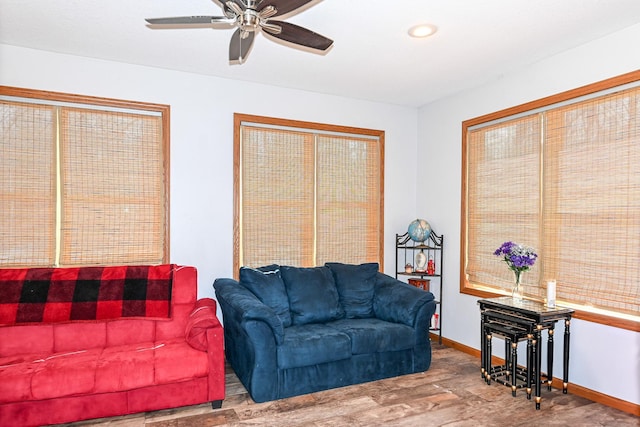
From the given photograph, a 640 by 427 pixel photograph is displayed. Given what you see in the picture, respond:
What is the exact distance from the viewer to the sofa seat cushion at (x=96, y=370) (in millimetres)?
2596

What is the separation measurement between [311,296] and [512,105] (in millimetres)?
2677

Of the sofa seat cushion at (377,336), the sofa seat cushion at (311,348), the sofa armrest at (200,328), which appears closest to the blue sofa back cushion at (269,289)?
the sofa seat cushion at (311,348)

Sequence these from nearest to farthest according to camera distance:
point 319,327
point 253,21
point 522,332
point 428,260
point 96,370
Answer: point 253,21, point 96,370, point 522,332, point 319,327, point 428,260

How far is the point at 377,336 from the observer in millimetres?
3615

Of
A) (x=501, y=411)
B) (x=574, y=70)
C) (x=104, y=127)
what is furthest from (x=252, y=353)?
(x=574, y=70)

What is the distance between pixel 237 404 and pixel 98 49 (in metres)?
3.15

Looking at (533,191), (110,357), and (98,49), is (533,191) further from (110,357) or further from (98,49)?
(98,49)

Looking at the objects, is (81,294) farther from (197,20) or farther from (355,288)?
(355,288)

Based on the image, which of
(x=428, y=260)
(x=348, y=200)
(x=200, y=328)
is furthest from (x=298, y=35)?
(x=428, y=260)

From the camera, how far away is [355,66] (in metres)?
3.90

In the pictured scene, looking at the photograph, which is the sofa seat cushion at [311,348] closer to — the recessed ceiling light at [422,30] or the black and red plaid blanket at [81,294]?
the black and red plaid blanket at [81,294]

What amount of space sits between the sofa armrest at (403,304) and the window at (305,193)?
80 cm

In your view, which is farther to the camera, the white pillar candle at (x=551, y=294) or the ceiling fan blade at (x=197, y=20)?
the white pillar candle at (x=551, y=294)

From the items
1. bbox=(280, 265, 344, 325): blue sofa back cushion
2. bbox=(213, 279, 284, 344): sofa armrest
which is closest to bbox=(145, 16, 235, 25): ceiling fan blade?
bbox=(213, 279, 284, 344): sofa armrest
